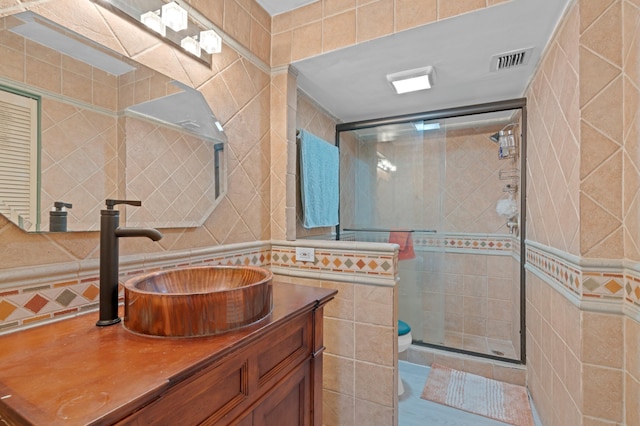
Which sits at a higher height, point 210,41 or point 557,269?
point 210,41

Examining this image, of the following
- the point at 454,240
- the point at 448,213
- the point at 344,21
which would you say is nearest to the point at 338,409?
the point at 454,240

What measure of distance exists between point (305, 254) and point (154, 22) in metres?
1.19

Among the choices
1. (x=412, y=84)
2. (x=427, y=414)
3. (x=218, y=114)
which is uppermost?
(x=412, y=84)

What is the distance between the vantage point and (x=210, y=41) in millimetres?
1235

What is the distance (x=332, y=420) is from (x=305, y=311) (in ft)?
3.43

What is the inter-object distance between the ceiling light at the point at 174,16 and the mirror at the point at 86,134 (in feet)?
0.66

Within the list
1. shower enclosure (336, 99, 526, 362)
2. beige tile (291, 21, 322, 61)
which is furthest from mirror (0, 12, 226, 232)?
shower enclosure (336, 99, 526, 362)

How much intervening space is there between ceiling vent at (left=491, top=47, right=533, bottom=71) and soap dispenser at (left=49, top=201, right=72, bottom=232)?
1.95 metres

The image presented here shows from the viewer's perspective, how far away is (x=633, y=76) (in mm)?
1003

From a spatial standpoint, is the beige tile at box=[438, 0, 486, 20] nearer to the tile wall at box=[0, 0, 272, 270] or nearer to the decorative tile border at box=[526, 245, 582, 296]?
the tile wall at box=[0, 0, 272, 270]

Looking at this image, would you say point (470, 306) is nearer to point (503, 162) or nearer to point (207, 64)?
point (503, 162)

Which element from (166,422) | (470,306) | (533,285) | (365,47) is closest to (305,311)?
(166,422)

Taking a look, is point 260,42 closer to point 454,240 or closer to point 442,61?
point 442,61

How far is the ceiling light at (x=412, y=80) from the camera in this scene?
5.57ft
